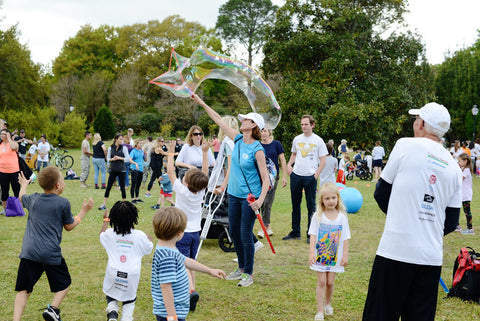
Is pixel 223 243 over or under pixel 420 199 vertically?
under

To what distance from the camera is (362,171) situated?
21422 millimetres

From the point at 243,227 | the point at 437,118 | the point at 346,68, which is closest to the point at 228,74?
the point at 243,227

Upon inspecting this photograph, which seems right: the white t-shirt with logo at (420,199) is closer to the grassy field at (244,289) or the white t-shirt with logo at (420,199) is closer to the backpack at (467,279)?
the grassy field at (244,289)

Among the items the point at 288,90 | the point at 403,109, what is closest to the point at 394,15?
the point at 403,109

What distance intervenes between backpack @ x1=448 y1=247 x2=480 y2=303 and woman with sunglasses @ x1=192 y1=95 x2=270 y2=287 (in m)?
2.57

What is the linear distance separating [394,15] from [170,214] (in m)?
24.7

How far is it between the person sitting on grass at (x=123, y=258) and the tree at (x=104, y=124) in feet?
135

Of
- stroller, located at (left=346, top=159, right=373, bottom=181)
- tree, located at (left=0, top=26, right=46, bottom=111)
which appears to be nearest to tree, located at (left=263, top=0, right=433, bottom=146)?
stroller, located at (left=346, top=159, right=373, bottom=181)

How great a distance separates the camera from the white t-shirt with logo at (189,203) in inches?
183

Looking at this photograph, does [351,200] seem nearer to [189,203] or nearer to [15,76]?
[189,203]

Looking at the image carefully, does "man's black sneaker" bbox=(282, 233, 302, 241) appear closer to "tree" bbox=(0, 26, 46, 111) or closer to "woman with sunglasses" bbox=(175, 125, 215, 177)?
"woman with sunglasses" bbox=(175, 125, 215, 177)

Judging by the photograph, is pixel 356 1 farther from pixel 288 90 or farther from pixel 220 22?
pixel 220 22

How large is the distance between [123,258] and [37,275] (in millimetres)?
870

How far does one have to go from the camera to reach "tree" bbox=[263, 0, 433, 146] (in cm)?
2233
